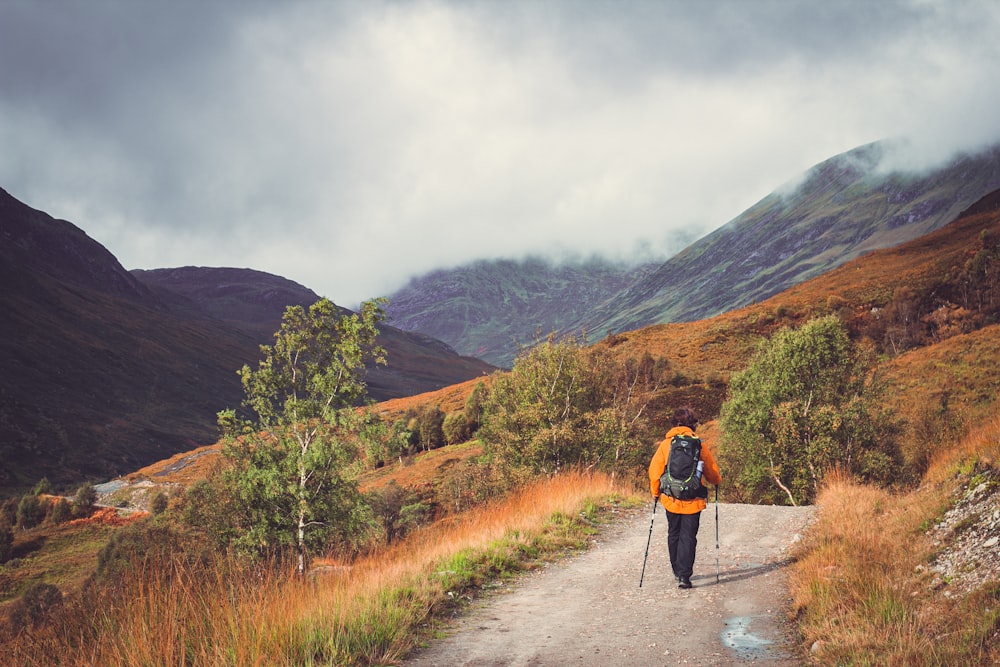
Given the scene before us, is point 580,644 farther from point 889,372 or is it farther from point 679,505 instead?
point 889,372

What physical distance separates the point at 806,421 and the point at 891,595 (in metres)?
24.2

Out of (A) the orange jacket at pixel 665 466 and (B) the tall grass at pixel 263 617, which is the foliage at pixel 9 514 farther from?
(A) the orange jacket at pixel 665 466

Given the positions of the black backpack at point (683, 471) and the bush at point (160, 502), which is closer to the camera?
the black backpack at point (683, 471)

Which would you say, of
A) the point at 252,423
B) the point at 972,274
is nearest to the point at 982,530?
the point at 252,423

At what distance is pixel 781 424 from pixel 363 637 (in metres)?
26.2

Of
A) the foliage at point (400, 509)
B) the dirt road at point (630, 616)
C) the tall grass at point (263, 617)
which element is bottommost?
the foliage at point (400, 509)

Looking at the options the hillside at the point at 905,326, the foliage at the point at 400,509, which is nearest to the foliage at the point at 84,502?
the hillside at the point at 905,326

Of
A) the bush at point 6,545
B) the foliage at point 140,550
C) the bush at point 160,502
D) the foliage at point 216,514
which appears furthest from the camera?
the bush at point 160,502

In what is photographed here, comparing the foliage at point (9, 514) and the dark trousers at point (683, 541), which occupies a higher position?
the dark trousers at point (683, 541)

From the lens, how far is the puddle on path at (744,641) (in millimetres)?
5246

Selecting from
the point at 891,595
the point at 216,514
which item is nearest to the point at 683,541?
the point at 891,595

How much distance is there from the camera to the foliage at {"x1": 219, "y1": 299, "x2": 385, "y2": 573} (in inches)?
809

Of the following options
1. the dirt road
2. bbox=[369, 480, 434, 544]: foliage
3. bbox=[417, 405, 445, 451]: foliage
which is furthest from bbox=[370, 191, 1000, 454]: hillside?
the dirt road

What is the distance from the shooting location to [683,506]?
25.9ft
